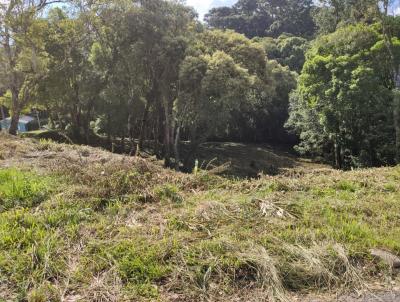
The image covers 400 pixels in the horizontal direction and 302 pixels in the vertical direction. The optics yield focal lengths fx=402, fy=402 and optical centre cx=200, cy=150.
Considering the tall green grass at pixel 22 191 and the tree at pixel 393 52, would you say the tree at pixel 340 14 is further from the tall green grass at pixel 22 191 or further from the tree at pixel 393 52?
the tall green grass at pixel 22 191

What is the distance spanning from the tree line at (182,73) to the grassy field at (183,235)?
12656 millimetres

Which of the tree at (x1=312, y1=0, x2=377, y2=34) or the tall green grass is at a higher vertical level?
the tree at (x1=312, y1=0, x2=377, y2=34)

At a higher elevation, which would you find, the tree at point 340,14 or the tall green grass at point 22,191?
the tree at point 340,14

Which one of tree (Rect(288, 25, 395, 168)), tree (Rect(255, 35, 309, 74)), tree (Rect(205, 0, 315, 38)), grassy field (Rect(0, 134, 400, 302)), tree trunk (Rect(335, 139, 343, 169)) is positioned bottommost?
tree trunk (Rect(335, 139, 343, 169))

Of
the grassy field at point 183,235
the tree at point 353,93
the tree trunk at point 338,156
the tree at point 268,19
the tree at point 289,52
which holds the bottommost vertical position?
the tree trunk at point 338,156

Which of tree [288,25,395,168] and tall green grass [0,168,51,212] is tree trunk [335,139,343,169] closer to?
tree [288,25,395,168]

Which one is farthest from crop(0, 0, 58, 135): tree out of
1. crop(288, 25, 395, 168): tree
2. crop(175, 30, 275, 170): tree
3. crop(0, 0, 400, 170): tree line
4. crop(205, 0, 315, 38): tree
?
crop(205, 0, 315, 38): tree

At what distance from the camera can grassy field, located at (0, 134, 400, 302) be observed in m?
3.19

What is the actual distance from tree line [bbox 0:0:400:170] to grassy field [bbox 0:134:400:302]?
12656 millimetres

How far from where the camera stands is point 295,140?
1508 inches

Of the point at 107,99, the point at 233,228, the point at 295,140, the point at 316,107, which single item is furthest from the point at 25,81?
the point at 295,140

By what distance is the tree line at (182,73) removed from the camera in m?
18.7

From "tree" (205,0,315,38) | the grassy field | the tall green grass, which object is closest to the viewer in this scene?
the grassy field

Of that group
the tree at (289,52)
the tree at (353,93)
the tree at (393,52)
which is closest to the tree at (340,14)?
the tree at (393,52)
